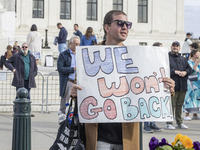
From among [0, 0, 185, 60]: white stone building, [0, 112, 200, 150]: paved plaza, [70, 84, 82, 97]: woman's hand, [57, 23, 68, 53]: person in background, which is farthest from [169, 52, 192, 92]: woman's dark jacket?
[0, 0, 185, 60]: white stone building

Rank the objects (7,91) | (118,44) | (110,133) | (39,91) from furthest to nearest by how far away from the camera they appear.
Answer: (39,91), (7,91), (118,44), (110,133)

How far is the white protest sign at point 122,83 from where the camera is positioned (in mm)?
4129

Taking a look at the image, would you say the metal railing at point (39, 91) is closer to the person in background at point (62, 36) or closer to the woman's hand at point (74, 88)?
the person in background at point (62, 36)

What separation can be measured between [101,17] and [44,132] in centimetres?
4457

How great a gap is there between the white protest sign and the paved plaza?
4576 millimetres

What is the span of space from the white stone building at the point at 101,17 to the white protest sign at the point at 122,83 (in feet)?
144

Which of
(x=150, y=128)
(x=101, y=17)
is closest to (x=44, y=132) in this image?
(x=150, y=128)

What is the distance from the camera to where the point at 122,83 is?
4.16 meters

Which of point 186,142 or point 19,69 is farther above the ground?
point 19,69

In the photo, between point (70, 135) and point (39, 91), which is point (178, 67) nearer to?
point (39, 91)

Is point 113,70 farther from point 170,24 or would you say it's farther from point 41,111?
point 170,24

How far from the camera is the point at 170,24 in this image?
5812 centimetres

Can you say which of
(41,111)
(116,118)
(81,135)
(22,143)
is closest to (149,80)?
(116,118)

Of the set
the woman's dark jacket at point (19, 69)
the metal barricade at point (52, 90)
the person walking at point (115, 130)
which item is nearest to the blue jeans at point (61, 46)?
the metal barricade at point (52, 90)
